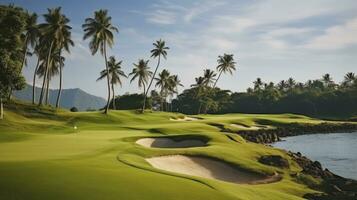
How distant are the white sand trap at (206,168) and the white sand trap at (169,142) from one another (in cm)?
1030

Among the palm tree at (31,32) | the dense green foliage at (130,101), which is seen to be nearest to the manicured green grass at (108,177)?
the palm tree at (31,32)

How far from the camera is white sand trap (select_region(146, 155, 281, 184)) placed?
95.9 ft

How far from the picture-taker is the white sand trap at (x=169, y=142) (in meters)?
43.0

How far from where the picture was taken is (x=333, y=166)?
151 ft

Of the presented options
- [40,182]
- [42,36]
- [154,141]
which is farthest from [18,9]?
[40,182]

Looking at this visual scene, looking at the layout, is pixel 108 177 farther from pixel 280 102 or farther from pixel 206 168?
pixel 280 102

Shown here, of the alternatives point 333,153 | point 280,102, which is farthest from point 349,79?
point 333,153

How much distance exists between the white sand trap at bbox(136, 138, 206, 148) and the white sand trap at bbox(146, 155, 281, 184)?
10.3 metres

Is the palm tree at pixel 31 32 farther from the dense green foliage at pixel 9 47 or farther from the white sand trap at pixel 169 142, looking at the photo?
the white sand trap at pixel 169 142

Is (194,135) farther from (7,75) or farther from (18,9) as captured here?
(18,9)

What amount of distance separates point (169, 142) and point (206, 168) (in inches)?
550

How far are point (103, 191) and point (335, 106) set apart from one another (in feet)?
506

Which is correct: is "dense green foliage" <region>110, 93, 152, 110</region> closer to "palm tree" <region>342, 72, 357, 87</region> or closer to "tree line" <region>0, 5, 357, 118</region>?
"tree line" <region>0, 5, 357, 118</region>

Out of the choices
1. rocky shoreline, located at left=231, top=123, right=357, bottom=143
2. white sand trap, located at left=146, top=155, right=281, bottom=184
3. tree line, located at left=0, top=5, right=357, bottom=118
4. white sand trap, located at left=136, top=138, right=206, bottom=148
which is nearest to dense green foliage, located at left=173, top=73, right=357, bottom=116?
tree line, located at left=0, top=5, right=357, bottom=118
